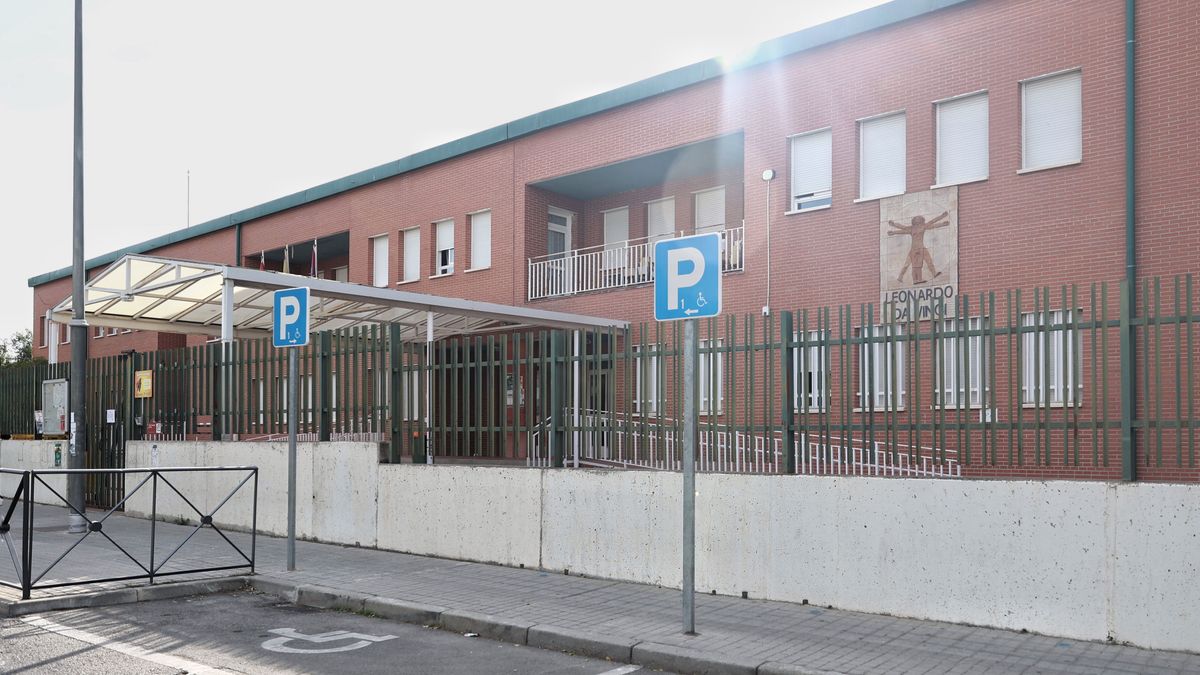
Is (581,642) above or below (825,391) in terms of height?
below

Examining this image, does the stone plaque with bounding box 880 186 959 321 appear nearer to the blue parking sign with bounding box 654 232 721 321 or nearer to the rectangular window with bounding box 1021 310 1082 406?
the rectangular window with bounding box 1021 310 1082 406

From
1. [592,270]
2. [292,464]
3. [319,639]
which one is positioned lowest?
[319,639]

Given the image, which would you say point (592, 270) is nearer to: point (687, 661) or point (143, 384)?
point (143, 384)

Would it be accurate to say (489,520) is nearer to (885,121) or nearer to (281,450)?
(281,450)

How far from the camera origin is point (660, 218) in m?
22.6

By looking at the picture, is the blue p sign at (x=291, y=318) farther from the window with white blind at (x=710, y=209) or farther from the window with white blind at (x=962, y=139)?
the window with white blind at (x=710, y=209)

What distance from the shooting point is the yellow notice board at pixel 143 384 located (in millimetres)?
16766

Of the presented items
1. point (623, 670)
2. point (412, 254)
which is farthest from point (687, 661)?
point (412, 254)

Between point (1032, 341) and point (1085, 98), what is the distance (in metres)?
8.30

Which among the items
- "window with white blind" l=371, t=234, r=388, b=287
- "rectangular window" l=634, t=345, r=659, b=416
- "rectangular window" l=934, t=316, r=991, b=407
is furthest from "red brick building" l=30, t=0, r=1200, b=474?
"rectangular window" l=634, t=345, r=659, b=416

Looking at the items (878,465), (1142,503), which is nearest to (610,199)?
(878,465)

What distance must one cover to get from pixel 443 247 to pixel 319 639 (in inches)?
691

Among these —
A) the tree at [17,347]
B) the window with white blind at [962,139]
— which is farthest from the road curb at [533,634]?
the tree at [17,347]

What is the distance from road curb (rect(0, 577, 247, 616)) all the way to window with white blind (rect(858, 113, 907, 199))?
37.9ft
